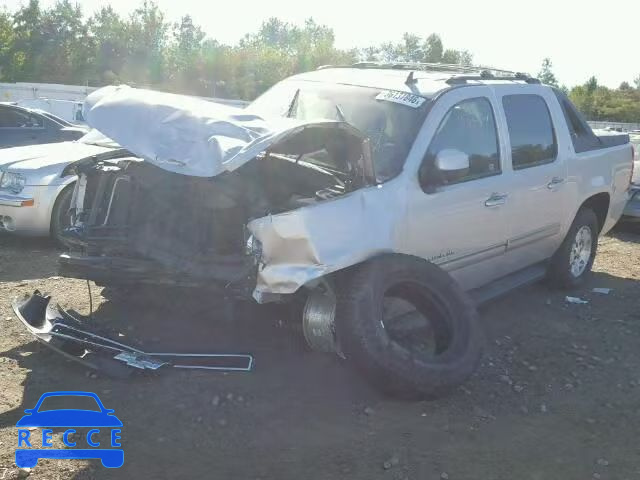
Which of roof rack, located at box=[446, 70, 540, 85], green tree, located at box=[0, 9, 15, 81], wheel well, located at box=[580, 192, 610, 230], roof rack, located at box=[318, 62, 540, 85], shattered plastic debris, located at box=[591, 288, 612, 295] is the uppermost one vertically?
green tree, located at box=[0, 9, 15, 81]

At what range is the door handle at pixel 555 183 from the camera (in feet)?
18.7

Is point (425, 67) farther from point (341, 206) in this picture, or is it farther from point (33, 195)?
point (33, 195)

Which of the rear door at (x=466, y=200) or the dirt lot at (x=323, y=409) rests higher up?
the rear door at (x=466, y=200)

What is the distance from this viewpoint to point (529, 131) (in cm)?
557

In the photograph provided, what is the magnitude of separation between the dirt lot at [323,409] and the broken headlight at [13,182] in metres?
1.97

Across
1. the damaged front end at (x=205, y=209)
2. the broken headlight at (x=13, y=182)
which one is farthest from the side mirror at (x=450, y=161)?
the broken headlight at (x=13, y=182)

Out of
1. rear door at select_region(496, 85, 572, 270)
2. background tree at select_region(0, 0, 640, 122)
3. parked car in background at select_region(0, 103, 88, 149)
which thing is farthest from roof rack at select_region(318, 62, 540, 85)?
background tree at select_region(0, 0, 640, 122)

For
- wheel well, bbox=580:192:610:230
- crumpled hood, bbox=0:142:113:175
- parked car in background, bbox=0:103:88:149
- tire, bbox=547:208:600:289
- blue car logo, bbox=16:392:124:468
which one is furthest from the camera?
parked car in background, bbox=0:103:88:149

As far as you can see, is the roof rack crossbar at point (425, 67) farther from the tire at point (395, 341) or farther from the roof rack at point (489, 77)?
the tire at point (395, 341)

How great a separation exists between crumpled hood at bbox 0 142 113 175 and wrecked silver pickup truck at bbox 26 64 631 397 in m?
2.59

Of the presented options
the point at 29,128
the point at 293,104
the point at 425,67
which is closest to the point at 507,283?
the point at 425,67

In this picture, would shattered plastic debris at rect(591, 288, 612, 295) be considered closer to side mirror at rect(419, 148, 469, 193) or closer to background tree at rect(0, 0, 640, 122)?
side mirror at rect(419, 148, 469, 193)

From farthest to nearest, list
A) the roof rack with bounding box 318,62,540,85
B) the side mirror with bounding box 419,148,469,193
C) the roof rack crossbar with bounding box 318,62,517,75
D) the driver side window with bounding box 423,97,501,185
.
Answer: the roof rack crossbar with bounding box 318,62,517,75
the roof rack with bounding box 318,62,540,85
the driver side window with bounding box 423,97,501,185
the side mirror with bounding box 419,148,469,193

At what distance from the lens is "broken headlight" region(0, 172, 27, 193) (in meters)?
6.95
